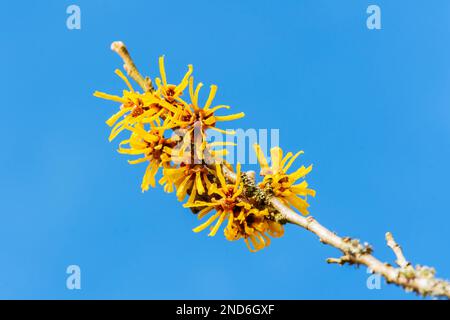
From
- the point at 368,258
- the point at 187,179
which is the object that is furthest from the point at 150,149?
the point at 368,258

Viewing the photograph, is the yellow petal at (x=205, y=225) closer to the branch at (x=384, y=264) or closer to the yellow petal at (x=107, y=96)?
the branch at (x=384, y=264)

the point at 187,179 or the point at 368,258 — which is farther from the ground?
the point at 187,179

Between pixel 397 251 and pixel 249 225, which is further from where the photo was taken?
pixel 249 225

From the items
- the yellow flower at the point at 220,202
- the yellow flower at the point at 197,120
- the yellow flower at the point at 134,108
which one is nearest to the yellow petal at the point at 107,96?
the yellow flower at the point at 134,108

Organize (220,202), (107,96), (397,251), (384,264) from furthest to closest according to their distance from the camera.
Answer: (107,96), (220,202), (397,251), (384,264)

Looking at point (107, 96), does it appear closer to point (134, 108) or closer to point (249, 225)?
point (134, 108)

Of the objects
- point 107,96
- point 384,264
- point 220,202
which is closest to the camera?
point 384,264
